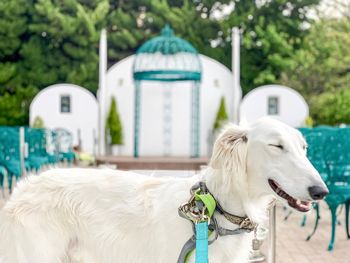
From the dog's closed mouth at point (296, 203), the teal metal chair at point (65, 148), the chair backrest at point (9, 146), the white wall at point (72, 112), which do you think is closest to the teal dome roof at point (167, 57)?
the white wall at point (72, 112)

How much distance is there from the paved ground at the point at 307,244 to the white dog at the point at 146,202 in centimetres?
330

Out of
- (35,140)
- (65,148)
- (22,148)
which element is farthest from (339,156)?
(65,148)

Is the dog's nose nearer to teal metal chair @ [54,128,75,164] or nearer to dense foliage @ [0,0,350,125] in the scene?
teal metal chair @ [54,128,75,164]

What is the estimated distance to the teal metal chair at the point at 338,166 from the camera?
5570 mm

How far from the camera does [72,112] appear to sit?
21.2 metres

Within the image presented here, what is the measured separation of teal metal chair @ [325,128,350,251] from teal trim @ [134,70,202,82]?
11.8 metres

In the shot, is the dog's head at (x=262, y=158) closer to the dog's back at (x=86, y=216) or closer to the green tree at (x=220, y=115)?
the dog's back at (x=86, y=216)

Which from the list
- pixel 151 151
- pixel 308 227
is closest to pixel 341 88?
pixel 151 151

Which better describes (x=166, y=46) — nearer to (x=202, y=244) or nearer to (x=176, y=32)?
(x=176, y=32)

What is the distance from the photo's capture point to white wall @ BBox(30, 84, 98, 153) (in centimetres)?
2088

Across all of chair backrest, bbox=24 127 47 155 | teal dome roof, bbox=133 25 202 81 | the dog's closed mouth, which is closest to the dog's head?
the dog's closed mouth

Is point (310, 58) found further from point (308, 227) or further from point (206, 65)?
point (308, 227)

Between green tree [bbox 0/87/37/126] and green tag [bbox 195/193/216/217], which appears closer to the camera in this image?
green tag [bbox 195/193/216/217]

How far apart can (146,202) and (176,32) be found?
91.8ft
